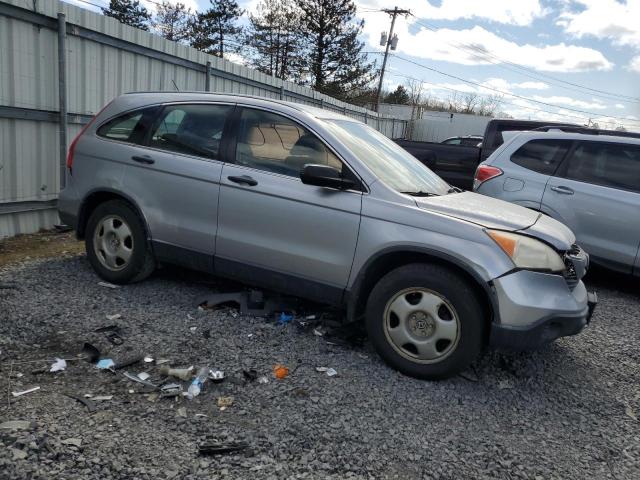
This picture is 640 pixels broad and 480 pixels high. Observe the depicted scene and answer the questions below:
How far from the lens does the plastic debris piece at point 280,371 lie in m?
3.42

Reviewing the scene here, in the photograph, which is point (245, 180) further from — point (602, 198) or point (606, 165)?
point (606, 165)

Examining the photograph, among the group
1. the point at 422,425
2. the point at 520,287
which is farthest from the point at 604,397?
the point at 422,425

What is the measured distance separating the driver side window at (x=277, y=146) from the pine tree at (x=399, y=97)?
189ft

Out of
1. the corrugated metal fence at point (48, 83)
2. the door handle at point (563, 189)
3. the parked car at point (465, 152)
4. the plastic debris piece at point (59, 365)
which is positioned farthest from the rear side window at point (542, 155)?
the plastic debris piece at point (59, 365)

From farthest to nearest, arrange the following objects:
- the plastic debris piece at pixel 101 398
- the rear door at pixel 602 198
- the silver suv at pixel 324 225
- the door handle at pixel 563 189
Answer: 1. the door handle at pixel 563 189
2. the rear door at pixel 602 198
3. the silver suv at pixel 324 225
4. the plastic debris piece at pixel 101 398

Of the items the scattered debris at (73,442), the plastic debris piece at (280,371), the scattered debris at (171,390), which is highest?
the plastic debris piece at (280,371)

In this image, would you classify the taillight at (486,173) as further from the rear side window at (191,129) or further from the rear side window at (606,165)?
the rear side window at (191,129)

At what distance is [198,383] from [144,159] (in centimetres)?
222

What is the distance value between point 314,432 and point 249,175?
6.81 ft

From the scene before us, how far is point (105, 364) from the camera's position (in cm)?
339

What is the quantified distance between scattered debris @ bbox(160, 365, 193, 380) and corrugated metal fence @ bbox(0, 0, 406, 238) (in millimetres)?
3830

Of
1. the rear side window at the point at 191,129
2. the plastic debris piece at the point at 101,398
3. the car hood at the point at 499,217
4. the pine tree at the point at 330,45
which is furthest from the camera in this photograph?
the pine tree at the point at 330,45

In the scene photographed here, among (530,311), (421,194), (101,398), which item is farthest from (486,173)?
(101,398)

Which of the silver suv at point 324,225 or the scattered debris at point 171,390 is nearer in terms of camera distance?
the scattered debris at point 171,390
